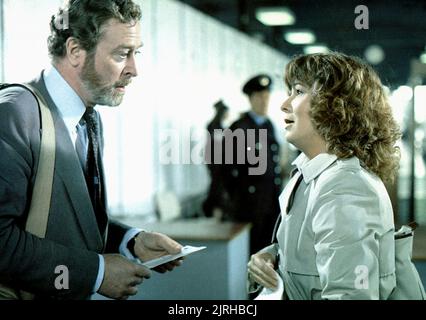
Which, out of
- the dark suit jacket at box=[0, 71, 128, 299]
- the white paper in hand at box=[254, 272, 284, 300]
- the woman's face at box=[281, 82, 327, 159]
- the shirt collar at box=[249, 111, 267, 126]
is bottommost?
the white paper in hand at box=[254, 272, 284, 300]

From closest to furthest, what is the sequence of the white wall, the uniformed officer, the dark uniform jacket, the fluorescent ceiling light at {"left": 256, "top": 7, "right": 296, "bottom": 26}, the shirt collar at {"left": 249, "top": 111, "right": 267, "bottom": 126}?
the fluorescent ceiling light at {"left": 256, "top": 7, "right": 296, "bottom": 26} → the shirt collar at {"left": 249, "top": 111, "right": 267, "bottom": 126} → the uniformed officer → the dark uniform jacket → the white wall

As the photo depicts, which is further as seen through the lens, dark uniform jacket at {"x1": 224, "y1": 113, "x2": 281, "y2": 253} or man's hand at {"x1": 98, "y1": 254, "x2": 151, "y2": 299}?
dark uniform jacket at {"x1": 224, "y1": 113, "x2": 281, "y2": 253}

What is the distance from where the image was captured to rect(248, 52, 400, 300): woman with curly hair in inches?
37.8

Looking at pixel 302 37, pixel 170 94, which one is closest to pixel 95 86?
pixel 302 37

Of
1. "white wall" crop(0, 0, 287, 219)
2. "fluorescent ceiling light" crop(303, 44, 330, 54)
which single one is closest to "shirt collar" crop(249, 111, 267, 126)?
"white wall" crop(0, 0, 287, 219)

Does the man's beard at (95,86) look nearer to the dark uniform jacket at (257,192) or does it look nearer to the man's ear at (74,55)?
the man's ear at (74,55)

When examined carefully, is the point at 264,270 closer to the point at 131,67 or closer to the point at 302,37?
the point at 131,67

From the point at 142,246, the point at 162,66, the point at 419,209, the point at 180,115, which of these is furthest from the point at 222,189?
the point at 419,209

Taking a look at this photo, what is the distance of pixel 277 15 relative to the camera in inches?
70.2

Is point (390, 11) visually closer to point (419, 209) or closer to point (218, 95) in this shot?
point (218, 95)

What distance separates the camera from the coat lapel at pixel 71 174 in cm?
111

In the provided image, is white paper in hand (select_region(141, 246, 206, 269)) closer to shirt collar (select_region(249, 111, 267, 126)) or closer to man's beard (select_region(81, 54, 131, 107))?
man's beard (select_region(81, 54, 131, 107))

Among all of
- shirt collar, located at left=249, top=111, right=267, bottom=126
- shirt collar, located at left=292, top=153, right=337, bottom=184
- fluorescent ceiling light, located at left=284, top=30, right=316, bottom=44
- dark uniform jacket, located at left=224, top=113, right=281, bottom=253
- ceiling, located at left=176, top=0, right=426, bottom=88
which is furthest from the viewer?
dark uniform jacket, located at left=224, top=113, right=281, bottom=253
